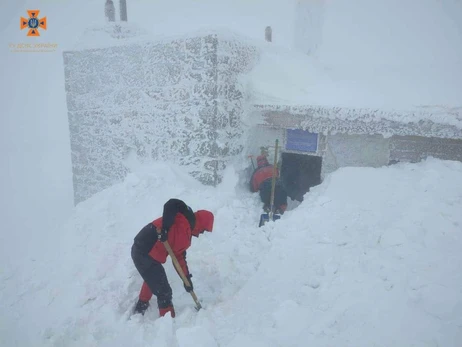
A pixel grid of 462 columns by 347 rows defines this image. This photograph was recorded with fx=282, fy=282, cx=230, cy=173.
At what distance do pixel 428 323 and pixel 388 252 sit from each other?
92 centimetres

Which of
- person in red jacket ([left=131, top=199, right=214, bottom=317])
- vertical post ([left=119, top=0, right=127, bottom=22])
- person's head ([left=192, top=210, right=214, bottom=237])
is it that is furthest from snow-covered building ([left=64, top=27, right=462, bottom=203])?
person in red jacket ([left=131, top=199, right=214, bottom=317])

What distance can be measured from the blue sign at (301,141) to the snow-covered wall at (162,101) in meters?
1.06

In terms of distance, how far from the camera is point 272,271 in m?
3.54

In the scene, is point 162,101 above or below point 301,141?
above

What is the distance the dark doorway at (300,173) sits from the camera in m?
6.57

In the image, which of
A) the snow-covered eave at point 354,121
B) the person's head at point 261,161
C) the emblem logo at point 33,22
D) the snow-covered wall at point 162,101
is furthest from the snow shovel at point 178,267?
the emblem logo at point 33,22

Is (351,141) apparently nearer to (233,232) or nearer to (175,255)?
(233,232)

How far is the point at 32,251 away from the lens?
500 cm

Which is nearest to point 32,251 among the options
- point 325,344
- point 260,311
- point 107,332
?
point 107,332

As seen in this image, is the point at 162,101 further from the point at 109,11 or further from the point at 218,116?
the point at 109,11

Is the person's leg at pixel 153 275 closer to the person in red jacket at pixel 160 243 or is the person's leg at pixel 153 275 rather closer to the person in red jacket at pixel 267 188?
the person in red jacket at pixel 160 243

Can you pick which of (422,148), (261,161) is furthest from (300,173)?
(422,148)

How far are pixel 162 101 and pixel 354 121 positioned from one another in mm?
3526

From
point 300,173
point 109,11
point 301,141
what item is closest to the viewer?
point 301,141
